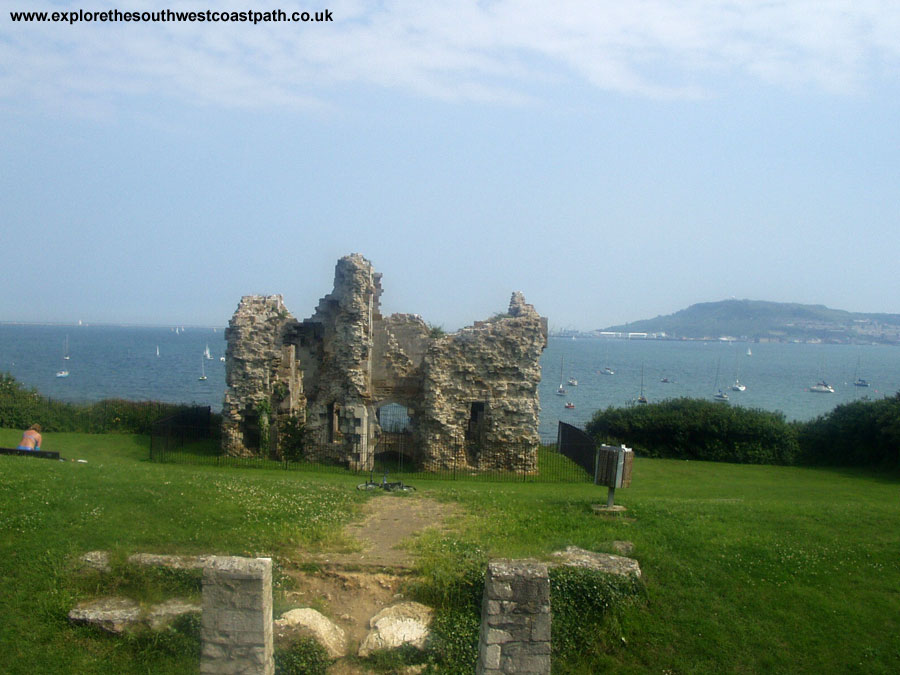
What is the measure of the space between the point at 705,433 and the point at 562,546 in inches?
819

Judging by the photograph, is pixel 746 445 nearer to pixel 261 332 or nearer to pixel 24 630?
pixel 261 332

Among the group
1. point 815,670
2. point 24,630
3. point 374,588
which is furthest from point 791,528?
point 24,630

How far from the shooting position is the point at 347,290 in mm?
24844

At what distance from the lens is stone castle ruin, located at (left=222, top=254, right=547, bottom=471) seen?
987 inches

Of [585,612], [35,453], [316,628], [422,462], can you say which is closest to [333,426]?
[422,462]

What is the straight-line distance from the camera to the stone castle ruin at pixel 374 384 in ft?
82.3

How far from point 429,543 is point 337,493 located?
405 centimetres

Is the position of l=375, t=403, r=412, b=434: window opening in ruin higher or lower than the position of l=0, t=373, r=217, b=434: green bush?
lower

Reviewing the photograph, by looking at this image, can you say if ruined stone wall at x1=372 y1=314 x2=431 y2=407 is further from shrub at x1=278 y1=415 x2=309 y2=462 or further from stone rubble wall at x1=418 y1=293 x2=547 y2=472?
shrub at x1=278 y1=415 x2=309 y2=462

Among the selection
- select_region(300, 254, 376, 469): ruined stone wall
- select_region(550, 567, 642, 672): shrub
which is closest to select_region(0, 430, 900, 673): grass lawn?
select_region(550, 567, 642, 672): shrub

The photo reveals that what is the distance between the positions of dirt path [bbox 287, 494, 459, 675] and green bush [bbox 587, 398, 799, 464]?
1987 cm

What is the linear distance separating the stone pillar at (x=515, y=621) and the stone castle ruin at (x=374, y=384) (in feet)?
54.4

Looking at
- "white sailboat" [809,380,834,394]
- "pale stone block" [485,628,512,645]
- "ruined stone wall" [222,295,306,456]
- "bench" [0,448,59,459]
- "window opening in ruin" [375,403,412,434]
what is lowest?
"white sailboat" [809,380,834,394]

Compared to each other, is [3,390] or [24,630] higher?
[3,390]
